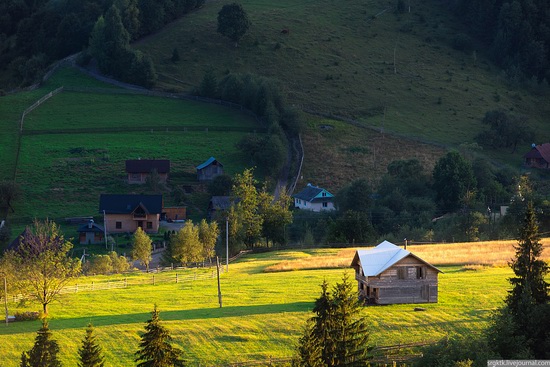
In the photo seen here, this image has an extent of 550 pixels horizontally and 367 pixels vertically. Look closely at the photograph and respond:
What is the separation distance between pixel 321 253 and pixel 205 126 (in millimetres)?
45718

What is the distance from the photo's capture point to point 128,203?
95812 mm

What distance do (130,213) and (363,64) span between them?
201 ft

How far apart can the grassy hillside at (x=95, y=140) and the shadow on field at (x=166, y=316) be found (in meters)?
43.3

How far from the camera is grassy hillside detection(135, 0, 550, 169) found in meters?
132

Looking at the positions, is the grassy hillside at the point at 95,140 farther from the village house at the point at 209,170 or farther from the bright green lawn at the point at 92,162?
the village house at the point at 209,170

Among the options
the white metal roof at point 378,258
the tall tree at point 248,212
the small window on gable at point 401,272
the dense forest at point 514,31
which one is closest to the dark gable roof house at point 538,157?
the dense forest at point 514,31

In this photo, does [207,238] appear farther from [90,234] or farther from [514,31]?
[514,31]

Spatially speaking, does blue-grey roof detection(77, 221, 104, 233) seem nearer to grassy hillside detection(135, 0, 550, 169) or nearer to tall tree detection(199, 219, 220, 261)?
tall tree detection(199, 219, 220, 261)

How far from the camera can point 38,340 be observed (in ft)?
129

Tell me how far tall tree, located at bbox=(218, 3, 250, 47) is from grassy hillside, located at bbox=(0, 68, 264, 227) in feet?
63.6

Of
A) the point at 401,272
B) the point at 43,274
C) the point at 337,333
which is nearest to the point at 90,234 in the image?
the point at 43,274

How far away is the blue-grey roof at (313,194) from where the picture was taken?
105481 mm

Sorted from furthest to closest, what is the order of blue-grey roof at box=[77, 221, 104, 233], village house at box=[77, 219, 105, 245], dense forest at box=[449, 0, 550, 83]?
dense forest at box=[449, 0, 550, 83] < blue-grey roof at box=[77, 221, 104, 233] < village house at box=[77, 219, 105, 245]

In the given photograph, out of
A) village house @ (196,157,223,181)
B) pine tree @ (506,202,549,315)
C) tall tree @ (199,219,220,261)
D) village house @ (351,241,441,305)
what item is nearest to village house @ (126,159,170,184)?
village house @ (196,157,223,181)
